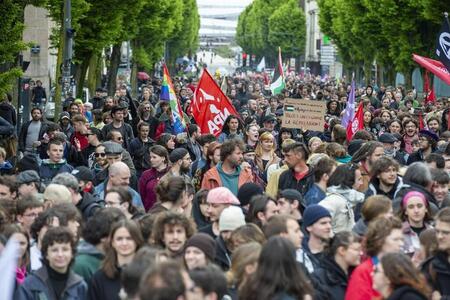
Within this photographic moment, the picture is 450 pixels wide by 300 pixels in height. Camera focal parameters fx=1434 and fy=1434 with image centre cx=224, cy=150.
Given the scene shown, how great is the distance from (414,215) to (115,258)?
288 cm

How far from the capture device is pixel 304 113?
21594 mm

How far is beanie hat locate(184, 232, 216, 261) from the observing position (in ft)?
31.3

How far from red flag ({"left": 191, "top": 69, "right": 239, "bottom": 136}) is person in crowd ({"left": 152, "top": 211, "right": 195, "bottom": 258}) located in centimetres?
1112

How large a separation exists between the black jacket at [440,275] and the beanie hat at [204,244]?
161 cm

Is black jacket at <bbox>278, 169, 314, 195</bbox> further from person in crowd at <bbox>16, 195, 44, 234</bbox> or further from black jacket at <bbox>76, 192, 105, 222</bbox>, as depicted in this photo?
person in crowd at <bbox>16, 195, 44, 234</bbox>

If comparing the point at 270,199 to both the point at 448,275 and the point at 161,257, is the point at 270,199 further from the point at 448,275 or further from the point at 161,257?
the point at 161,257

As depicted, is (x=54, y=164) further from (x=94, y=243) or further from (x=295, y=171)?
(x=94, y=243)

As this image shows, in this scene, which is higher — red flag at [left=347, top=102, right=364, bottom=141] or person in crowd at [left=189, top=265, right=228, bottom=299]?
person in crowd at [left=189, top=265, right=228, bottom=299]

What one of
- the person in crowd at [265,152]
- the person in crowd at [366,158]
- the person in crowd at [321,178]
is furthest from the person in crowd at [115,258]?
the person in crowd at [265,152]

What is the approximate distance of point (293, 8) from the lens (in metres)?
138

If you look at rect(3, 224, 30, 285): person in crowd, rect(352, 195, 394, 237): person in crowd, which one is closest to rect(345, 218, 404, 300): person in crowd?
rect(352, 195, 394, 237): person in crowd

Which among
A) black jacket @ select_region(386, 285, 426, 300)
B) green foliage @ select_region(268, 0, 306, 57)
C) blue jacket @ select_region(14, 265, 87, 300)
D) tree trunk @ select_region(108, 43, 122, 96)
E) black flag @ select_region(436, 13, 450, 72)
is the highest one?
black flag @ select_region(436, 13, 450, 72)

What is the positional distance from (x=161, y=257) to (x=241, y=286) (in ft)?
1.72

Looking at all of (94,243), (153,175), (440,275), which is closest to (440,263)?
(440,275)
